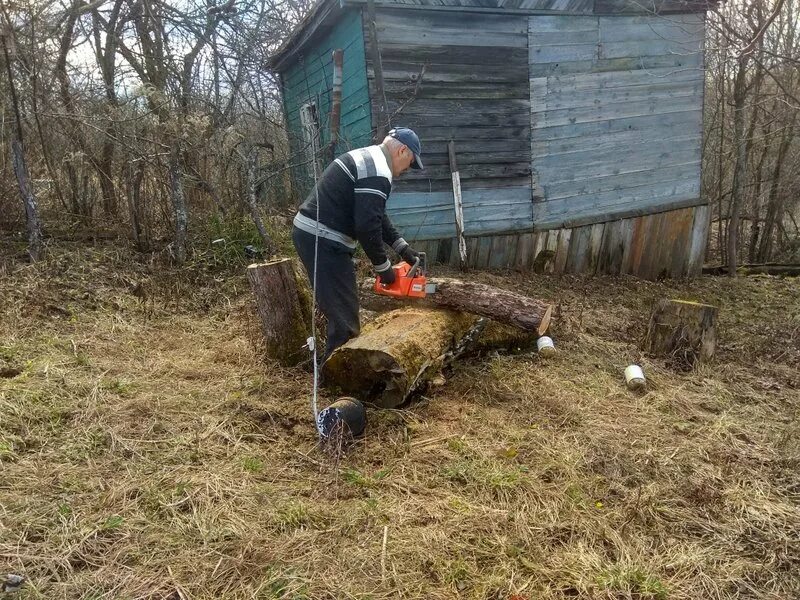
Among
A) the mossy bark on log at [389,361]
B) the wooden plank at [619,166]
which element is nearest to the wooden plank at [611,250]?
the wooden plank at [619,166]

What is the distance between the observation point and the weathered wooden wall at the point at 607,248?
838cm

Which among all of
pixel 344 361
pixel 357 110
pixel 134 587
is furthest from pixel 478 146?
pixel 134 587

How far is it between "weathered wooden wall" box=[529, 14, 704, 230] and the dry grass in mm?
4122

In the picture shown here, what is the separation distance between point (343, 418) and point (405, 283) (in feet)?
4.31

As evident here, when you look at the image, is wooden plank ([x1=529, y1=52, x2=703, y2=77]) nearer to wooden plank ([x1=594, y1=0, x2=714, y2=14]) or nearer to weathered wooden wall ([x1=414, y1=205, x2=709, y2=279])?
wooden plank ([x1=594, y1=0, x2=714, y2=14])

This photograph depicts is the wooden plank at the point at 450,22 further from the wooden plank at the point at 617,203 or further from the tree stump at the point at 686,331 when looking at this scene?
the tree stump at the point at 686,331

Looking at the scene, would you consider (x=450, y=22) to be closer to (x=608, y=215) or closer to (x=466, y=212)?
(x=466, y=212)

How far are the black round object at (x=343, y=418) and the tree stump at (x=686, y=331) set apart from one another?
3241mm

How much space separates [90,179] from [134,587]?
710 cm

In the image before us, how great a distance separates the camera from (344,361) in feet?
13.2

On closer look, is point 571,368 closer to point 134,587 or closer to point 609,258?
point 134,587

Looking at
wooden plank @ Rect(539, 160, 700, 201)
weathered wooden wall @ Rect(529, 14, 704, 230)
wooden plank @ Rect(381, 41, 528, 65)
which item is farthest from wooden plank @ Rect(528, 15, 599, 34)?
wooden plank @ Rect(539, 160, 700, 201)

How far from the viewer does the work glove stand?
4.18 meters

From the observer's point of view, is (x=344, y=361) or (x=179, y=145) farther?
(x=179, y=145)
